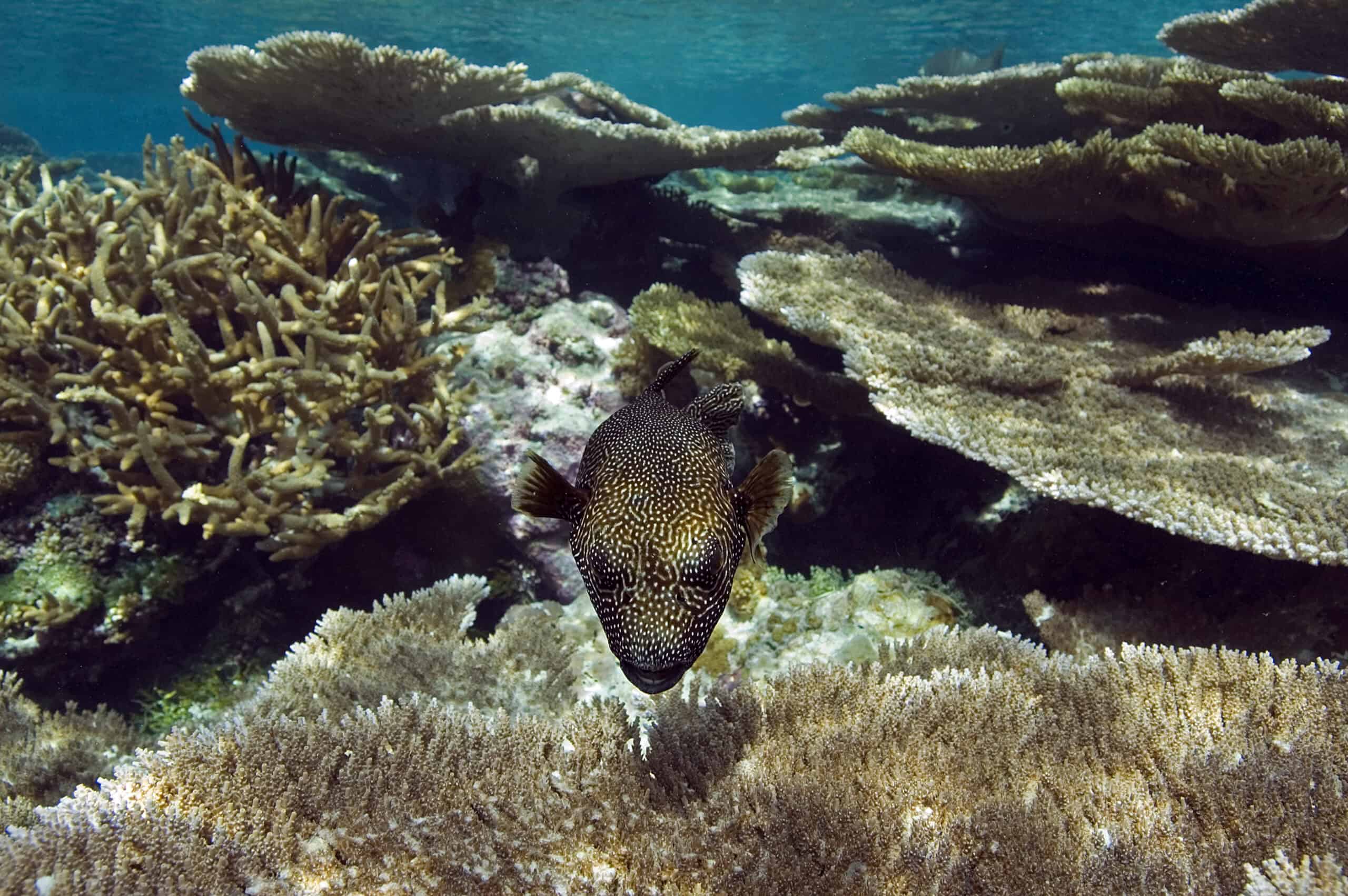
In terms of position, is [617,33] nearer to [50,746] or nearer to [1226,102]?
[1226,102]

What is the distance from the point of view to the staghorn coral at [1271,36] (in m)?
5.08

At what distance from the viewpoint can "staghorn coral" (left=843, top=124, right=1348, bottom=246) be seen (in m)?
4.06

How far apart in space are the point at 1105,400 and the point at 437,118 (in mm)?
5294

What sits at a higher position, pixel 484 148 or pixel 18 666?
pixel 484 148

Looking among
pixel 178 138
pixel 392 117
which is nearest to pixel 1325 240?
pixel 392 117

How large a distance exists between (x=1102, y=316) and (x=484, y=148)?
530 centimetres

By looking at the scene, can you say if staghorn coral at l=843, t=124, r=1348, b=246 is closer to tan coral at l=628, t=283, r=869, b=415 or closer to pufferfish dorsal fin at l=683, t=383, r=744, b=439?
tan coral at l=628, t=283, r=869, b=415

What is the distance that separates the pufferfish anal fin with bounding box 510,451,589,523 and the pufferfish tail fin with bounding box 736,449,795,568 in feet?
1.74

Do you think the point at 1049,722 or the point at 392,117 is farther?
the point at 392,117

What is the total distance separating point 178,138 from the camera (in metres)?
5.68

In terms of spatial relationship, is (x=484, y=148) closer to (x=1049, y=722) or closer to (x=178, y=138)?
(x=178, y=138)

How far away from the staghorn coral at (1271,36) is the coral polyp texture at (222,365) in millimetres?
6445

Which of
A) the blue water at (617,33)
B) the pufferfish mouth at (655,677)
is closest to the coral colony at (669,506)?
the pufferfish mouth at (655,677)

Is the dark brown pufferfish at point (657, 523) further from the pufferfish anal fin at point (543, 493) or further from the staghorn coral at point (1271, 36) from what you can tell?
the staghorn coral at point (1271, 36)
